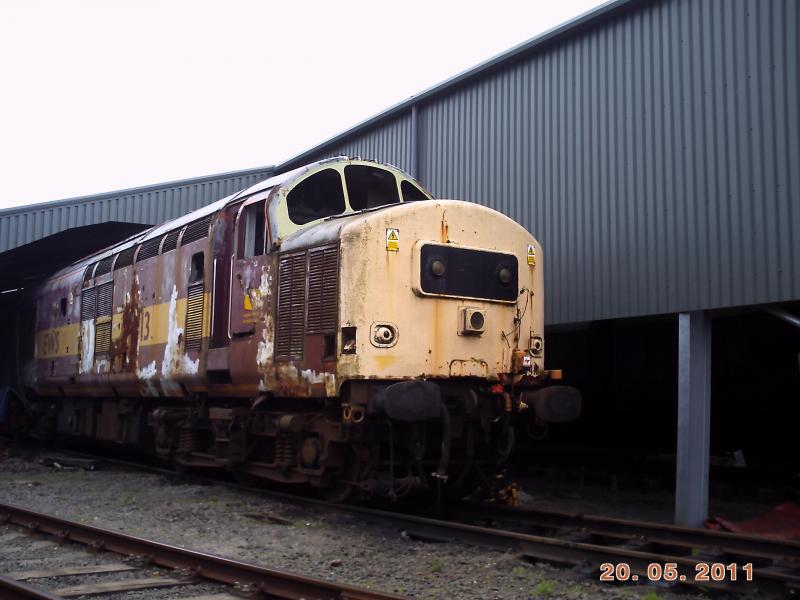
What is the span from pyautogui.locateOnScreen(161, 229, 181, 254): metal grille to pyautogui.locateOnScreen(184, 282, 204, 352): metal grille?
102cm

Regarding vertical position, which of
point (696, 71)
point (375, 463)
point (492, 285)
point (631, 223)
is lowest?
point (375, 463)

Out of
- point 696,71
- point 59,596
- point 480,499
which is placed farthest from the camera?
point 696,71

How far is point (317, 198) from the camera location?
30.2 feet

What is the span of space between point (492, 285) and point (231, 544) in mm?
3629

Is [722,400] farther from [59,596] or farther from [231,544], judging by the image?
[59,596]

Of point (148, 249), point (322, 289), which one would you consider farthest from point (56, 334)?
point (322, 289)

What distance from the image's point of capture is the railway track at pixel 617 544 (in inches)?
221

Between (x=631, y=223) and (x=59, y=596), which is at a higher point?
(x=631, y=223)

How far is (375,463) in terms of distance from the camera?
7590 mm

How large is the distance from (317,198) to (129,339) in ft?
14.7

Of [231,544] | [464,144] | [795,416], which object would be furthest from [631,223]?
[795,416]
